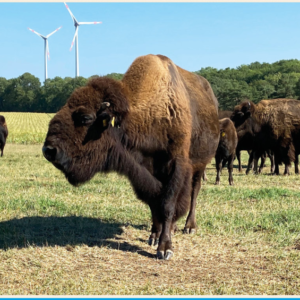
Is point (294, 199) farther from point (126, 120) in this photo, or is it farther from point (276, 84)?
point (276, 84)

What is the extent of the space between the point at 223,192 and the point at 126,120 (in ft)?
19.4

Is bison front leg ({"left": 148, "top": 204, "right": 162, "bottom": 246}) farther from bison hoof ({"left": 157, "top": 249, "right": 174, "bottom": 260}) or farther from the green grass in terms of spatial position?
bison hoof ({"left": 157, "top": 249, "right": 174, "bottom": 260})

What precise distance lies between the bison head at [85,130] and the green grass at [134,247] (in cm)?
118

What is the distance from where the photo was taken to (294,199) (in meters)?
10.1

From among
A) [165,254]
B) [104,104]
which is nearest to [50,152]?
[104,104]

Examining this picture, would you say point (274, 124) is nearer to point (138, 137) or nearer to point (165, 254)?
point (138, 137)

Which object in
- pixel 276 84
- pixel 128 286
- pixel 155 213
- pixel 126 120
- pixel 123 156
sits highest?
pixel 276 84

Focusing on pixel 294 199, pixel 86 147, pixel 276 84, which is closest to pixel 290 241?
pixel 86 147

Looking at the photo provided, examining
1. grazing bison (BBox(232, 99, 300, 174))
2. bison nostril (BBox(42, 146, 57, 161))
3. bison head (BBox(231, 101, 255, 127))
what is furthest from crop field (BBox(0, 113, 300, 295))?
bison head (BBox(231, 101, 255, 127))

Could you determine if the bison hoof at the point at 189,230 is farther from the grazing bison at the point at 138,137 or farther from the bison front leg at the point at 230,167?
the bison front leg at the point at 230,167

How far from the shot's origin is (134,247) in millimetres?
6328

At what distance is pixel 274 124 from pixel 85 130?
14.1 meters

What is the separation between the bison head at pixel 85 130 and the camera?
556 cm

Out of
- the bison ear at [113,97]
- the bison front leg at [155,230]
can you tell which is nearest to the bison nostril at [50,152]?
the bison ear at [113,97]
